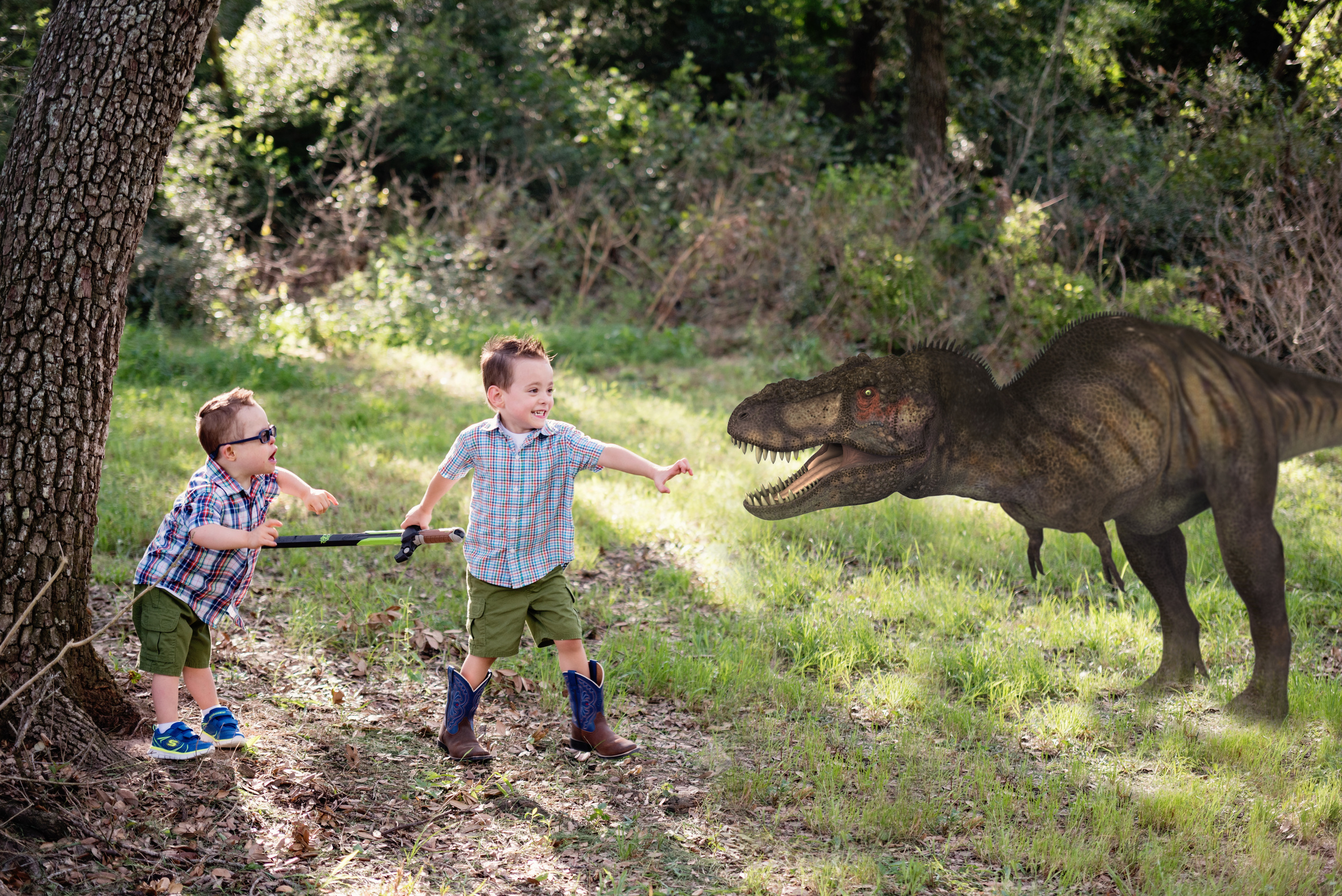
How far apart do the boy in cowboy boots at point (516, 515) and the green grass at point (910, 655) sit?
908 mm

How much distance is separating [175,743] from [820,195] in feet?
33.3

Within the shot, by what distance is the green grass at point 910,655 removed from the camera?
3703 mm

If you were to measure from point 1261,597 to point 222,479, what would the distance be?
380 centimetres

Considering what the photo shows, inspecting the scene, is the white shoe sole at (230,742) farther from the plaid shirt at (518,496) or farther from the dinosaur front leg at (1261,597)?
the dinosaur front leg at (1261,597)

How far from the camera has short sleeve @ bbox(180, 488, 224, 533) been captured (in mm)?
3652

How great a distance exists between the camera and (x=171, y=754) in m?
3.67

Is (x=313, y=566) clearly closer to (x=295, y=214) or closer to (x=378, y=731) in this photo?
(x=378, y=731)

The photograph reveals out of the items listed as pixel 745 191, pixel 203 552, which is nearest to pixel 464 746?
pixel 203 552

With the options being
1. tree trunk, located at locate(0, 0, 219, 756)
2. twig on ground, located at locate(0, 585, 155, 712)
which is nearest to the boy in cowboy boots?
twig on ground, located at locate(0, 585, 155, 712)

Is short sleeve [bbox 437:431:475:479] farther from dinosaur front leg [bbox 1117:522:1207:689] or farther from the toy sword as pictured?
dinosaur front leg [bbox 1117:522:1207:689]

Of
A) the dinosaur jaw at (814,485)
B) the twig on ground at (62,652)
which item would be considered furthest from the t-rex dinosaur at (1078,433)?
the twig on ground at (62,652)

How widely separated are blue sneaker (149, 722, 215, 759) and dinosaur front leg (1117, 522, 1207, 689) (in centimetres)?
355

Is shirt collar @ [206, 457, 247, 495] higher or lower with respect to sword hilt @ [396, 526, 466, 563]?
higher

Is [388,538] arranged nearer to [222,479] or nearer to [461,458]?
[461,458]
